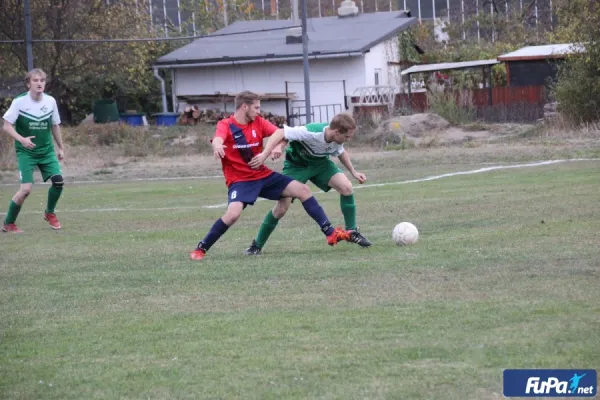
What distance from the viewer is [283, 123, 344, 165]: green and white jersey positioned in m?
9.43

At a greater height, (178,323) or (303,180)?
(303,180)

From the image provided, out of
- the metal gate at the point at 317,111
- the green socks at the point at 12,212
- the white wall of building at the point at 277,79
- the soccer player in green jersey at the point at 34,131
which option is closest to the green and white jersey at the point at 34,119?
the soccer player in green jersey at the point at 34,131

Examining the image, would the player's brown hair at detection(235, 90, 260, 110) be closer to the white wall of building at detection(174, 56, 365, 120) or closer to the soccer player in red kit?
the soccer player in red kit

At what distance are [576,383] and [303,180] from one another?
17.9 feet

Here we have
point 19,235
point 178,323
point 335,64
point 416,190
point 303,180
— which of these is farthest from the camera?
point 335,64

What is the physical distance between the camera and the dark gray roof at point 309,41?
39819 millimetres

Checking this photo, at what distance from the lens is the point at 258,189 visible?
931 centimetres

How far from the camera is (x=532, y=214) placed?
1153 centimetres

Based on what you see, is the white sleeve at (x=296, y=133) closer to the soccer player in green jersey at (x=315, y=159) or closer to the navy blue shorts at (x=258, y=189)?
the soccer player in green jersey at (x=315, y=159)

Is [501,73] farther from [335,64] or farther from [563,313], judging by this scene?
[563,313]

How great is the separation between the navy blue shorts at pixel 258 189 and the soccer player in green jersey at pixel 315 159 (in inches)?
7.5

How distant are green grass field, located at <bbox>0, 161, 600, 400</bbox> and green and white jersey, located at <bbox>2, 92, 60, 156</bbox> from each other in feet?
3.89

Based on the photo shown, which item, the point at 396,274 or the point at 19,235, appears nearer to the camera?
the point at 396,274

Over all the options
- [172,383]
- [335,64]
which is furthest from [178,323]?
[335,64]
